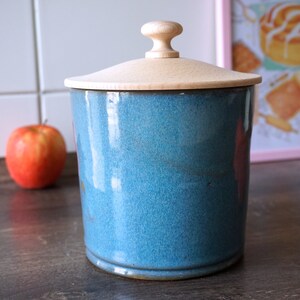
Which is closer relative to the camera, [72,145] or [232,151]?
[232,151]

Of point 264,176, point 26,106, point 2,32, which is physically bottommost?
point 264,176

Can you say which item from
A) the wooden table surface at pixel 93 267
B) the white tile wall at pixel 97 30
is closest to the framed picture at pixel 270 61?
the white tile wall at pixel 97 30

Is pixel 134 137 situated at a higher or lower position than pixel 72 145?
higher

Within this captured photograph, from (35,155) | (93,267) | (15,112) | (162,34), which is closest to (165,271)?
(93,267)

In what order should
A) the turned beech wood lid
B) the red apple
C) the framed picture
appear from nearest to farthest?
the turned beech wood lid < the red apple < the framed picture

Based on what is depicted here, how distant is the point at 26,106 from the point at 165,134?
48 cm

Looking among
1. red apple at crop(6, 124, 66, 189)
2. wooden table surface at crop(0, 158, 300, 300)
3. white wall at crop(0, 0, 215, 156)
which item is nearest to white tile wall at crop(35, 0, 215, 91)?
white wall at crop(0, 0, 215, 156)

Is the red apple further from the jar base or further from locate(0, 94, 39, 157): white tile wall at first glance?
the jar base

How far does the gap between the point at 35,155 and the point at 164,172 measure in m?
0.39

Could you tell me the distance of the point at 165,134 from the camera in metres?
0.43

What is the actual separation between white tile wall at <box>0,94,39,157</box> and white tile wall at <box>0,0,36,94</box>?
13 mm

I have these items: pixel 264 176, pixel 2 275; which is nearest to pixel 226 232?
pixel 2 275

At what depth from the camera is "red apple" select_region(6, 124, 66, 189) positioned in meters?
0.78

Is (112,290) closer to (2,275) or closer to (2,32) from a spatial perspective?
(2,275)
